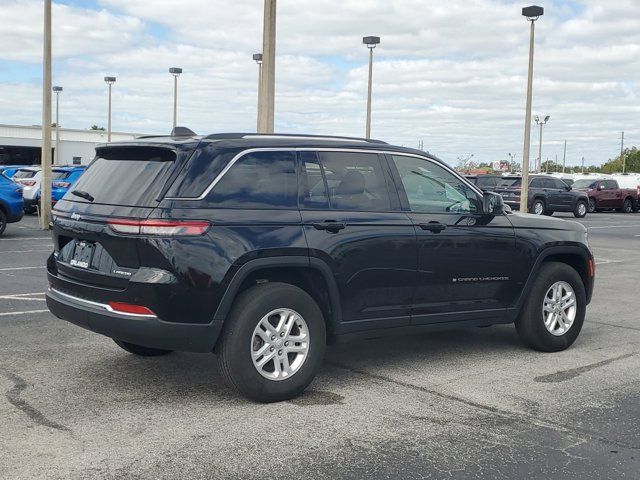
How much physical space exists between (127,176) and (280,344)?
157 cm

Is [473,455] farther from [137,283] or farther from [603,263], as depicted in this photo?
[603,263]

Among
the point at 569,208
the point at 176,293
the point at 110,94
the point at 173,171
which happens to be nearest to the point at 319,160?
the point at 173,171

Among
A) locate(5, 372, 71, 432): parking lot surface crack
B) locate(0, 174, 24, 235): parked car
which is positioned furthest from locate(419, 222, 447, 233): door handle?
locate(0, 174, 24, 235): parked car

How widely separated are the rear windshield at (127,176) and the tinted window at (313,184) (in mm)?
963

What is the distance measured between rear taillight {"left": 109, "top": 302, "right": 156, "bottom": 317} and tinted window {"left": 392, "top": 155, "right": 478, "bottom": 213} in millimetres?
2264

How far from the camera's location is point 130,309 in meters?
5.46

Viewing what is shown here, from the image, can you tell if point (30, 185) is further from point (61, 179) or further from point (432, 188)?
point (432, 188)

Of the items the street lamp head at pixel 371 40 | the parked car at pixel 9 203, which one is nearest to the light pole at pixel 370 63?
the street lamp head at pixel 371 40

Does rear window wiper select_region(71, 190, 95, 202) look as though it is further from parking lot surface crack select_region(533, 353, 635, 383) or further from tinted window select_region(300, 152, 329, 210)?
parking lot surface crack select_region(533, 353, 635, 383)

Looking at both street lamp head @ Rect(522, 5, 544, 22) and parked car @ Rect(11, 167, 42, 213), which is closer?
parked car @ Rect(11, 167, 42, 213)

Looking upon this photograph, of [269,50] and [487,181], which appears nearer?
[269,50]

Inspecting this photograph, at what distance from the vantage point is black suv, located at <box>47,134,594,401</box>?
5434 millimetres

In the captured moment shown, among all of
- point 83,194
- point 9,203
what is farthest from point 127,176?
point 9,203

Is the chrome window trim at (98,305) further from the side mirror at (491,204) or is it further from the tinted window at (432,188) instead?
the side mirror at (491,204)
